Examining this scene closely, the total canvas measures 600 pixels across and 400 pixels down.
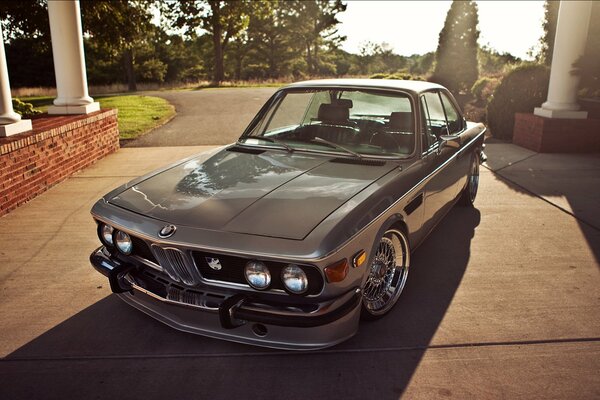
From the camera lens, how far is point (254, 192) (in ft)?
10.1

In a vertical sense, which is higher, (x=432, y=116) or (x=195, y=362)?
(x=432, y=116)

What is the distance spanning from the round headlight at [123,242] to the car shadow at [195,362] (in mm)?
538

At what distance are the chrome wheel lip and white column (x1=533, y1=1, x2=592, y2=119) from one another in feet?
22.2

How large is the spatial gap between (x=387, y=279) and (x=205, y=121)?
10.1m

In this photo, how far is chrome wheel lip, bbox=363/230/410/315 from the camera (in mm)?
3175

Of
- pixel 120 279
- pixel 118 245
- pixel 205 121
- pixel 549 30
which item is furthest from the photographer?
pixel 549 30

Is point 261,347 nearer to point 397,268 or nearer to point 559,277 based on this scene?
point 397,268

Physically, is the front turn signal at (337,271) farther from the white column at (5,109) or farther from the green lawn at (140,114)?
the green lawn at (140,114)

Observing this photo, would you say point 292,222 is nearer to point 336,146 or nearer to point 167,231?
point 167,231

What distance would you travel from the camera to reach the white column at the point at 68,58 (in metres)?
8.18

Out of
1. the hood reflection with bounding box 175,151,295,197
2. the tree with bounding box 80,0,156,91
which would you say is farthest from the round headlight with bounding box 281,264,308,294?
the tree with bounding box 80,0,156,91

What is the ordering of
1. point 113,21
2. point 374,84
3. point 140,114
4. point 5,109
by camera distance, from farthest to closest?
point 113,21, point 140,114, point 5,109, point 374,84

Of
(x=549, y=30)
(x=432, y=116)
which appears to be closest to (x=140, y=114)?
(x=432, y=116)

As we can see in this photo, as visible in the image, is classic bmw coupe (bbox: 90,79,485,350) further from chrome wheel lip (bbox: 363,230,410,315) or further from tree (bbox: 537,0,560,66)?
tree (bbox: 537,0,560,66)
